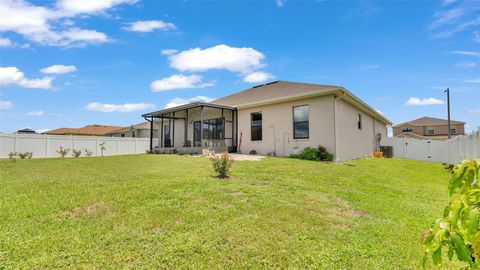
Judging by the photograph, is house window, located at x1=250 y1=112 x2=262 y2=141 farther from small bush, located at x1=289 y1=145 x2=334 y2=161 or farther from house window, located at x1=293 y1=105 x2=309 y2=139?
small bush, located at x1=289 y1=145 x2=334 y2=161

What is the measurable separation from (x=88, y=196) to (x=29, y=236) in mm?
1725

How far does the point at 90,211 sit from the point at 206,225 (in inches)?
83.1

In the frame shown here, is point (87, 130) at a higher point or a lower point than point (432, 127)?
lower

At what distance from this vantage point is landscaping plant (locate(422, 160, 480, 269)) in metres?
1.09

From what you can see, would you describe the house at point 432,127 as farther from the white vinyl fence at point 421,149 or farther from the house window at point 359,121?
the house window at point 359,121

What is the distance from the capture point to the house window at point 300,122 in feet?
45.2

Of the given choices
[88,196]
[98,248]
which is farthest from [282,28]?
[98,248]

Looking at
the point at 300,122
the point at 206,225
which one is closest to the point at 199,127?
the point at 300,122

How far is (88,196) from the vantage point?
5293mm

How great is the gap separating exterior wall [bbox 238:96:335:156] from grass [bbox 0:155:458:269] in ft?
21.2

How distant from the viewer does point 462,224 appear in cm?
111

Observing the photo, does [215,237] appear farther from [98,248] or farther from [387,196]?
[387,196]

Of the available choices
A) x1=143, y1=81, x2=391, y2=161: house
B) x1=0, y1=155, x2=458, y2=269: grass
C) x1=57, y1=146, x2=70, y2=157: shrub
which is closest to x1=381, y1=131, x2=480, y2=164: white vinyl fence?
x1=143, y1=81, x2=391, y2=161: house

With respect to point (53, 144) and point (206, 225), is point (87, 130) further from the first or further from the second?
point (206, 225)
